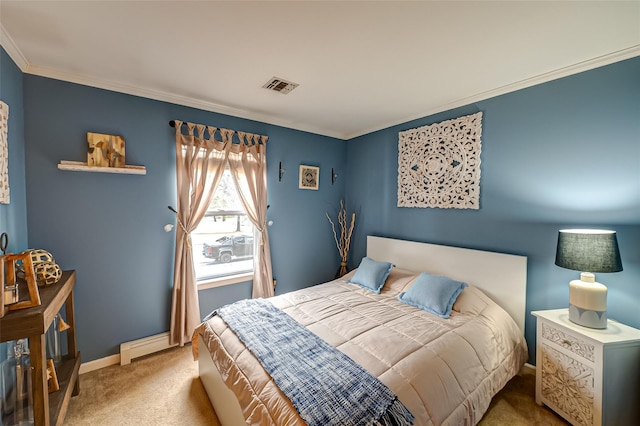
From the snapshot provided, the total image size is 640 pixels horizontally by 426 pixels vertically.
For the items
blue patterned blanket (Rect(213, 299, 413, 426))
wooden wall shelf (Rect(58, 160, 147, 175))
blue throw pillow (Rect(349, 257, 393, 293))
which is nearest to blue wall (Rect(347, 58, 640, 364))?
blue throw pillow (Rect(349, 257, 393, 293))

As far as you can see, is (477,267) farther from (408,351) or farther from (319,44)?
(319,44)

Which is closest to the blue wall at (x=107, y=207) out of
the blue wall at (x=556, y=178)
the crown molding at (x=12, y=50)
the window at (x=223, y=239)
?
the crown molding at (x=12, y=50)

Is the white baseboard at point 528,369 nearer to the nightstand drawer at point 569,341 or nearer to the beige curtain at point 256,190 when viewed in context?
the nightstand drawer at point 569,341

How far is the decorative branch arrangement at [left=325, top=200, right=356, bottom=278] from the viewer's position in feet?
12.4

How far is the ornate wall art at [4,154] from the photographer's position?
4.97 ft

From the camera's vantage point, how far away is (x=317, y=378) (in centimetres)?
129

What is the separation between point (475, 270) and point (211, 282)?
8.99ft

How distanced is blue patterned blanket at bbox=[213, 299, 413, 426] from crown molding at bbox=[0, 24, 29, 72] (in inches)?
91.9

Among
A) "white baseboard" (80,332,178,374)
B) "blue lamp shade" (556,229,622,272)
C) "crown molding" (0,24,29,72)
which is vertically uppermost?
"crown molding" (0,24,29,72)

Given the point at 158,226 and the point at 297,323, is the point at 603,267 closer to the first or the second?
the point at 297,323

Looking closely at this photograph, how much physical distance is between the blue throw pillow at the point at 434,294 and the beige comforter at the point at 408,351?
0.08 meters

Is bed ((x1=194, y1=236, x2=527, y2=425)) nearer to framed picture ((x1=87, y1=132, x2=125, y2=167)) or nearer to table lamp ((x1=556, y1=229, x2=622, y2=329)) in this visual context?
table lamp ((x1=556, y1=229, x2=622, y2=329))

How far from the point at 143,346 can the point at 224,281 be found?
0.90 meters

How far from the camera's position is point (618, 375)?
4.96ft
